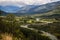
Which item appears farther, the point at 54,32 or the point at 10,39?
the point at 54,32

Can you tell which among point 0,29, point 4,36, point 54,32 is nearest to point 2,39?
point 4,36

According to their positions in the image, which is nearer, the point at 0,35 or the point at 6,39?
the point at 6,39

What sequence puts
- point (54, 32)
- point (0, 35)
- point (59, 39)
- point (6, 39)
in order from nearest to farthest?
point (6, 39) < point (0, 35) < point (59, 39) < point (54, 32)

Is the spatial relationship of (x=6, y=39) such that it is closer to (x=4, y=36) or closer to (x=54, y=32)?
(x=4, y=36)

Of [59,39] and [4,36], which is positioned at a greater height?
[4,36]

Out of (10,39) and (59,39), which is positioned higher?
(10,39)

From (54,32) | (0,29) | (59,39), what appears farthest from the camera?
(54,32)

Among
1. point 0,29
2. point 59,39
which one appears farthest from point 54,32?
point 0,29

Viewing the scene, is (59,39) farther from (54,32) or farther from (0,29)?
(0,29)

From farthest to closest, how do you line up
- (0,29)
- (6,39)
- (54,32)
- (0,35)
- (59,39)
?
(54,32) → (59,39) → (0,29) → (0,35) → (6,39)
